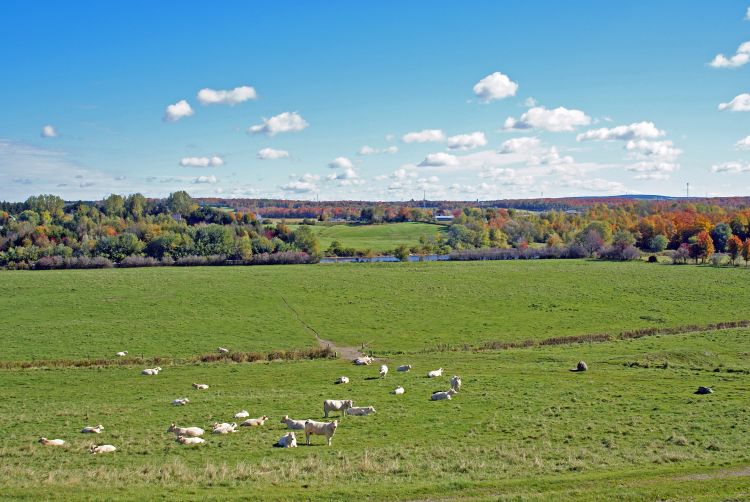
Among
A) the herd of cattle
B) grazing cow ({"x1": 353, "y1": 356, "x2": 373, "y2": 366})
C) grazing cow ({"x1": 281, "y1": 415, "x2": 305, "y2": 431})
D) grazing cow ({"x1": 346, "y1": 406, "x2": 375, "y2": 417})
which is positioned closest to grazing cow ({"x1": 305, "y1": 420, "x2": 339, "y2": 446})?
the herd of cattle

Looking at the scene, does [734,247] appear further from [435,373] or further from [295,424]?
[295,424]

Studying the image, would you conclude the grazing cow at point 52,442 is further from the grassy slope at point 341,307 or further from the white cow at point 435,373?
the grassy slope at point 341,307

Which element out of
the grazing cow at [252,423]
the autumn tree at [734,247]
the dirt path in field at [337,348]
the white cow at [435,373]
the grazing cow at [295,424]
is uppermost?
the autumn tree at [734,247]

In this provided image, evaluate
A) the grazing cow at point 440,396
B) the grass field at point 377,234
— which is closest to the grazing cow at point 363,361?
the grazing cow at point 440,396

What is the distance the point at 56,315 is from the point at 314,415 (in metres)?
41.1

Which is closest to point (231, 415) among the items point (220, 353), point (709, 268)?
point (220, 353)

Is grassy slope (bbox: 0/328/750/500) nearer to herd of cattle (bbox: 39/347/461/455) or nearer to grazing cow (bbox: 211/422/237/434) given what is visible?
herd of cattle (bbox: 39/347/461/455)

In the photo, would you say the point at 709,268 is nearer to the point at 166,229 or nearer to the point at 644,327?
the point at 644,327

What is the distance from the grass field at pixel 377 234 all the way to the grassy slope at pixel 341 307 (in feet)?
215

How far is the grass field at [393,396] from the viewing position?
16.6 meters

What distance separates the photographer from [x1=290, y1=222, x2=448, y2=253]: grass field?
152 metres

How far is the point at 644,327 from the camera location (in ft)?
168

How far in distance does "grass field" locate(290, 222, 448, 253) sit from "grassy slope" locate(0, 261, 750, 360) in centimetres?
6562

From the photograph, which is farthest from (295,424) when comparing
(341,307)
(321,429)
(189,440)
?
(341,307)
